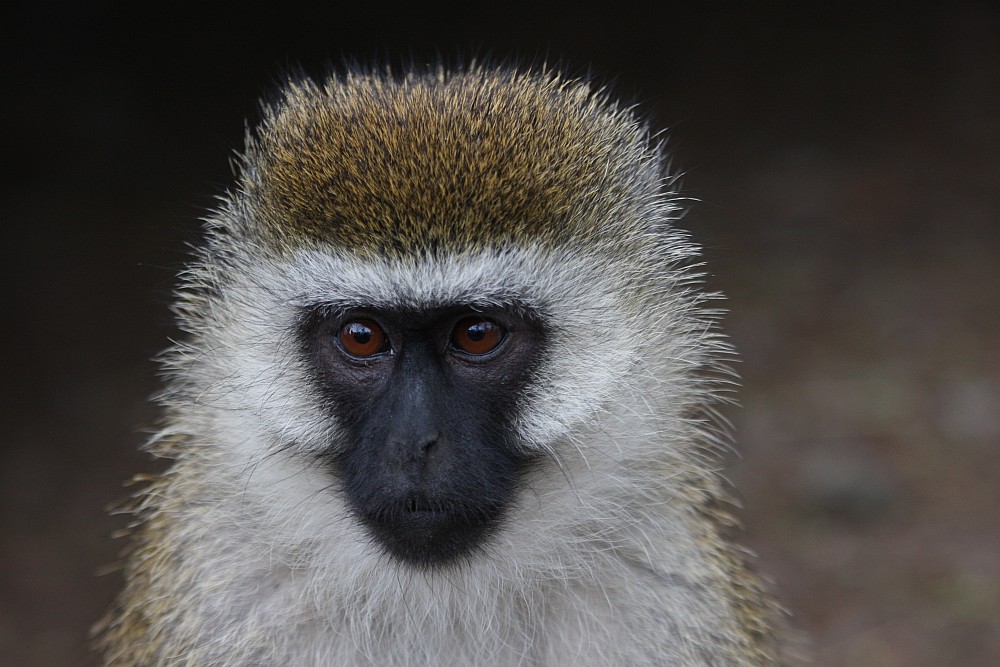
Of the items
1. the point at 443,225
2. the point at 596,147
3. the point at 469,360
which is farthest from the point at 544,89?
the point at 469,360

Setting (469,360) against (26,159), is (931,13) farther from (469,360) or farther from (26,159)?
(469,360)

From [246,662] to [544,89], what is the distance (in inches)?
55.0

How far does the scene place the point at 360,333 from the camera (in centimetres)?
229

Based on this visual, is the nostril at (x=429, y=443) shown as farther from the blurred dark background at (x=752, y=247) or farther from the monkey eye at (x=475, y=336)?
the blurred dark background at (x=752, y=247)

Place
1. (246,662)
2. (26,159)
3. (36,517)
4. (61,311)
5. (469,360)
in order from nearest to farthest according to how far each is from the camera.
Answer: (469,360)
(246,662)
(36,517)
(61,311)
(26,159)

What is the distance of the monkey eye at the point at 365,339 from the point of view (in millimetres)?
2283

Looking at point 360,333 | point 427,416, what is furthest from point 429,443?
point 360,333

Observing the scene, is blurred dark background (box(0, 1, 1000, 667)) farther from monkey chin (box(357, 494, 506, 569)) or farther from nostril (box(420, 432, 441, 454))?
nostril (box(420, 432, 441, 454))

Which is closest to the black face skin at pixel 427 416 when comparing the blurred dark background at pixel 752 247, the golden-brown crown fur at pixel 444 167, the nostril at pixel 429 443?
the nostril at pixel 429 443

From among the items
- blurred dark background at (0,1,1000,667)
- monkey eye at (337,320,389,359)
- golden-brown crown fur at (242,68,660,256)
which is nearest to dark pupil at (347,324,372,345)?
monkey eye at (337,320,389,359)

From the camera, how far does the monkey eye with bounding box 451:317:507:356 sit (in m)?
2.28

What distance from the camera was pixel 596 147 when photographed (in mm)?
2541

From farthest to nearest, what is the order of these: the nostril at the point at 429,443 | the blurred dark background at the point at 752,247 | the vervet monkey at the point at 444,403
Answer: the blurred dark background at the point at 752,247 → the vervet monkey at the point at 444,403 → the nostril at the point at 429,443

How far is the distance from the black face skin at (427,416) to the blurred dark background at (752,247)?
2552 mm
